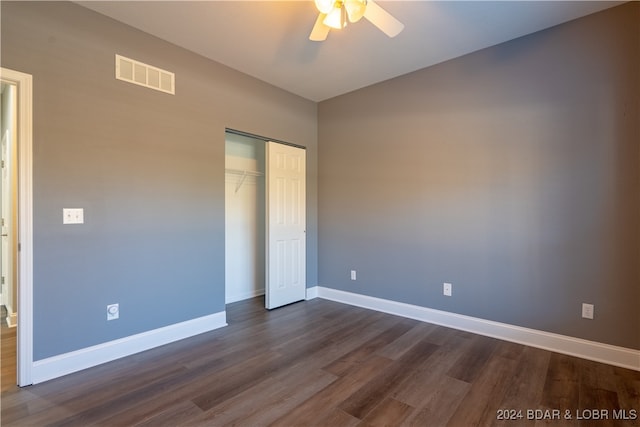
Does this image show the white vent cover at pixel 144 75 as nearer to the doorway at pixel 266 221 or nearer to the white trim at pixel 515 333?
the doorway at pixel 266 221

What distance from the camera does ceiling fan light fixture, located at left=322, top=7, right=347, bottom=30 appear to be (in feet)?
6.57

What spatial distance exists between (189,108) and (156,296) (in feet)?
6.00

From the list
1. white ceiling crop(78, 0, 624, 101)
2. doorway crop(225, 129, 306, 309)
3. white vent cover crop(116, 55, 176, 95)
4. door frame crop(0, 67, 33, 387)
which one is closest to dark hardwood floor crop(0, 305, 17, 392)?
door frame crop(0, 67, 33, 387)

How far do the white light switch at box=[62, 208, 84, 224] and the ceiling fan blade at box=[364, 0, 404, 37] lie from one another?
2.56m

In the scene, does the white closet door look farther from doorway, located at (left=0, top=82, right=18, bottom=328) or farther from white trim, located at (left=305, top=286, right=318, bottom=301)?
doorway, located at (left=0, top=82, right=18, bottom=328)

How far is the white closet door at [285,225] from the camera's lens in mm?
3910

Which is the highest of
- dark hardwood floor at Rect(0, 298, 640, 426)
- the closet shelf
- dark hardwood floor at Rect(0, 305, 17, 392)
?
the closet shelf

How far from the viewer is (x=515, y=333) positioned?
2.92 meters

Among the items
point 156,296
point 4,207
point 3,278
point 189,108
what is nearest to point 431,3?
point 189,108

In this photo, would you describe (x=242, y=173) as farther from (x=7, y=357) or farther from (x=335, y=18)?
(x=7, y=357)

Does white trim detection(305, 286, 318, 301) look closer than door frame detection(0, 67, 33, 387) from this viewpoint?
No

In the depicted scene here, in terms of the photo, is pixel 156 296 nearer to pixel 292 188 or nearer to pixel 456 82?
pixel 292 188

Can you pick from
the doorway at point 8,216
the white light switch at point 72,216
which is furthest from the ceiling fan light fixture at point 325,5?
the doorway at point 8,216

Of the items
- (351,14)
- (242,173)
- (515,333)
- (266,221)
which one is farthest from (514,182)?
(242,173)
